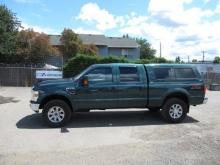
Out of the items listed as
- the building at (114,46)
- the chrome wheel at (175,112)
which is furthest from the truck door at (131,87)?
the building at (114,46)

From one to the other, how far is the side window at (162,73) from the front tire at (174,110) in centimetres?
75

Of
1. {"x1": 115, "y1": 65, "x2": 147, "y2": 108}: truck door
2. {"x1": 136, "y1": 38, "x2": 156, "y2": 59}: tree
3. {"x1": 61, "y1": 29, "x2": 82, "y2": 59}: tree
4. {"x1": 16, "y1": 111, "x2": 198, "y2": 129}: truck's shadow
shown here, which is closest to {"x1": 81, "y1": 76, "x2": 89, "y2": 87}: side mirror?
{"x1": 115, "y1": 65, "x2": 147, "y2": 108}: truck door

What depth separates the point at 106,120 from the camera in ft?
37.1

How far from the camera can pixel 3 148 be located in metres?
7.68

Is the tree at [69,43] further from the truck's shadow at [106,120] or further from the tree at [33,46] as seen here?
the truck's shadow at [106,120]

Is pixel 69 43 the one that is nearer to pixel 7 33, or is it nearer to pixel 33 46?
pixel 33 46

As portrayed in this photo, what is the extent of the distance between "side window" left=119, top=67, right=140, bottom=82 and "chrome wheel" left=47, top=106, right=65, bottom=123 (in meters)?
2.15

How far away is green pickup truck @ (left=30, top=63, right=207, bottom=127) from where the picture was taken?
10336 millimetres

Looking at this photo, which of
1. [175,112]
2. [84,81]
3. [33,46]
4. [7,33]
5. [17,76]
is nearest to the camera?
[84,81]

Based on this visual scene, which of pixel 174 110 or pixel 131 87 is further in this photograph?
pixel 174 110

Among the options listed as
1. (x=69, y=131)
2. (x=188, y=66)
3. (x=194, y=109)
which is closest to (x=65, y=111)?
(x=69, y=131)

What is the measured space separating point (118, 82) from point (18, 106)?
568 cm

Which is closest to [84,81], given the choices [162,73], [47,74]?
[162,73]

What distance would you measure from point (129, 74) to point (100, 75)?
937 mm
